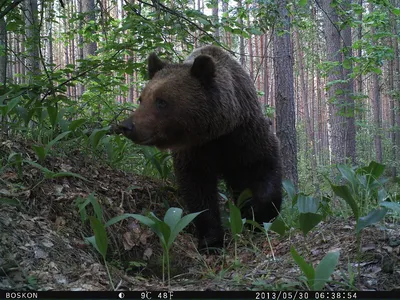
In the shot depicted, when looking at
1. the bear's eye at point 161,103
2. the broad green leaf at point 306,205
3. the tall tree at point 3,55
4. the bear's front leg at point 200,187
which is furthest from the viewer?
the tall tree at point 3,55

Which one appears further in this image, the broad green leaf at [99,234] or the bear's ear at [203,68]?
the bear's ear at [203,68]

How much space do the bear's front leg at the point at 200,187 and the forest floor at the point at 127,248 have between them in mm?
236

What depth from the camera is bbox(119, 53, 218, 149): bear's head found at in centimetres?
377

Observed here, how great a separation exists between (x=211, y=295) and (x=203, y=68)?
8.01 ft

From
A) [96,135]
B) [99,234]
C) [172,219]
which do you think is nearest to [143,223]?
[172,219]

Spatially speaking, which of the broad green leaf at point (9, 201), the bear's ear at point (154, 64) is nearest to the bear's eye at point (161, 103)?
the bear's ear at point (154, 64)

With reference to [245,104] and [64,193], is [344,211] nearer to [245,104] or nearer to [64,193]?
[245,104]

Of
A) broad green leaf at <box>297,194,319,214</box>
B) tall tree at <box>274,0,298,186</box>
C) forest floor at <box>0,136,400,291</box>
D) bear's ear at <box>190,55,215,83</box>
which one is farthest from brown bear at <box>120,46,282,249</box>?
tall tree at <box>274,0,298,186</box>

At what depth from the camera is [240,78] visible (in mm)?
4578

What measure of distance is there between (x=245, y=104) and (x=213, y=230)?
54.2 inches

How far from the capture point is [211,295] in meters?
2.06

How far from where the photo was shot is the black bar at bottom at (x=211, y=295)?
6.69 ft

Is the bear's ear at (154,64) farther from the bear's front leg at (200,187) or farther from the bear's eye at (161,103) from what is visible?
the bear's front leg at (200,187)

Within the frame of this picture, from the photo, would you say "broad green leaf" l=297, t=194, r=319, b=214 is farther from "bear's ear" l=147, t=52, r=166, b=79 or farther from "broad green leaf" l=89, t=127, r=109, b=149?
"broad green leaf" l=89, t=127, r=109, b=149
